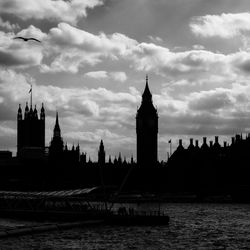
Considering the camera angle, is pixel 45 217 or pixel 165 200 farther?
pixel 165 200

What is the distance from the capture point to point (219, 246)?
5544 centimetres

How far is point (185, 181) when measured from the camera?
561ft

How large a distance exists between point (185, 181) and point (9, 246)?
121m

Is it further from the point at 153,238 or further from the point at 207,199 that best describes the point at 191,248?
the point at 207,199

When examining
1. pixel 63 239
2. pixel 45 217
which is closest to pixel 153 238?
pixel 63 239

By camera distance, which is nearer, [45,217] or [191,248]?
[191,248]

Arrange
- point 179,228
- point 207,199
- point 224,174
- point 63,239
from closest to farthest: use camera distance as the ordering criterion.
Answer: point 63,239 < point 179,228 < point 207,199 < point 224,174

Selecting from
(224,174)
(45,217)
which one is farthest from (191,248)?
(224,174)

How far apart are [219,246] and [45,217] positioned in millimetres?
30168

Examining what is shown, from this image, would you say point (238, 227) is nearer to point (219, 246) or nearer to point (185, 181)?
point (219, 246)

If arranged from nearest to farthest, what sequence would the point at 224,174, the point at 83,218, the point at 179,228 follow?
the point at 179,228 < the point at 83,218 < the point at 224,174

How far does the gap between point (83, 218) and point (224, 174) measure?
90304 mm

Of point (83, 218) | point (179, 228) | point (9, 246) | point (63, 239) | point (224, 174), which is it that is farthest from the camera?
point (224, 174)

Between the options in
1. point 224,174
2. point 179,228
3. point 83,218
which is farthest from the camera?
point 224,174
